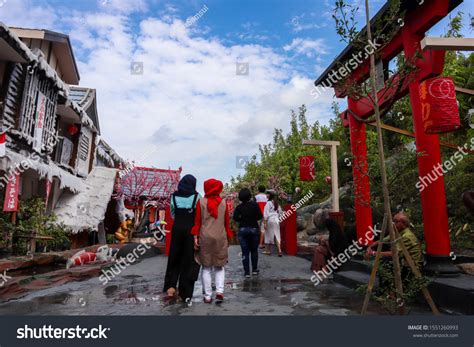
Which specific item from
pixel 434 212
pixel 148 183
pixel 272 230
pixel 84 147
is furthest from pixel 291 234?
pixel 148 183

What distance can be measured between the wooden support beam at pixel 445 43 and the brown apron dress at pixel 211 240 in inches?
137

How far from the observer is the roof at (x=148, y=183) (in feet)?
63.9

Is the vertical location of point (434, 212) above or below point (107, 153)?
below

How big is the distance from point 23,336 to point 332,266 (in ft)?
18.5

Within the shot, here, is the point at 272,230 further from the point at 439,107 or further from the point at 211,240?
the point at 439,107

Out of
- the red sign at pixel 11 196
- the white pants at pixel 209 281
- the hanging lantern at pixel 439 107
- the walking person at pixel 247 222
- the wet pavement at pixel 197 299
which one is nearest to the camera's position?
the wet pavement at pixel 197 299

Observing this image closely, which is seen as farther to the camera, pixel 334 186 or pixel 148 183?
pixel 148 183

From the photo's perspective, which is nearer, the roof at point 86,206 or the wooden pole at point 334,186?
the wooden pole at point 334,186

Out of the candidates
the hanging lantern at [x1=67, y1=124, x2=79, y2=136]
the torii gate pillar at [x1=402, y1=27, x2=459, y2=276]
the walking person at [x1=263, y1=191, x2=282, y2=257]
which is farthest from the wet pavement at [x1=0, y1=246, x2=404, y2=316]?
the hanging lantern at [x1=67, y1=124, x2=79, y2=136]

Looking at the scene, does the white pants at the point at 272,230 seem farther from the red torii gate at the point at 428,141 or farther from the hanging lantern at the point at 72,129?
the hanging lantern at the point at 72,129

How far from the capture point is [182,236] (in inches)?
197

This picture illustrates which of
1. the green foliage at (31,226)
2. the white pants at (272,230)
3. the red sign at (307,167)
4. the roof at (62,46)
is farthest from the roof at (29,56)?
the red sign at (307,167)

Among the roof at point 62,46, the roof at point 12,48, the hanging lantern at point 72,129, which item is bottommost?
the hanging lantern at point 72,129

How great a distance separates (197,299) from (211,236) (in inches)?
38.6
